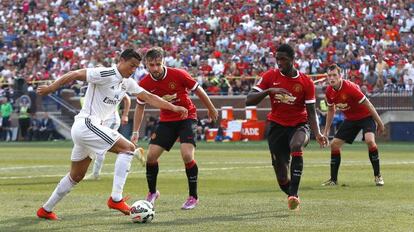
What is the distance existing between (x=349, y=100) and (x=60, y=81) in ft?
27.2

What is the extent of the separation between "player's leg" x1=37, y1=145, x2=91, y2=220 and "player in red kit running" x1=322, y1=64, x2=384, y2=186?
6440mm

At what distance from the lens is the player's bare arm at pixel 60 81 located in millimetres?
12289

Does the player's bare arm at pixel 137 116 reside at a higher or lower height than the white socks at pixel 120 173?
higher

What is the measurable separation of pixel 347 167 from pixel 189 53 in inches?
927

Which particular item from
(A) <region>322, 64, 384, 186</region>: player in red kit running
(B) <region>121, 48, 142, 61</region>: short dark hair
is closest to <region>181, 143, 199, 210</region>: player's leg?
(B) <region>121, 48, 142, 61</region>: short dark hair

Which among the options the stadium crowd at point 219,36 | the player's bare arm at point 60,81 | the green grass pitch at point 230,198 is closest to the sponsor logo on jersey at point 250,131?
the stadium crowd at point 219,36

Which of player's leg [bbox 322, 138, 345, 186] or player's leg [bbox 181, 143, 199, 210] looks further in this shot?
player's leg [bbox 322, 138, 345, 186]

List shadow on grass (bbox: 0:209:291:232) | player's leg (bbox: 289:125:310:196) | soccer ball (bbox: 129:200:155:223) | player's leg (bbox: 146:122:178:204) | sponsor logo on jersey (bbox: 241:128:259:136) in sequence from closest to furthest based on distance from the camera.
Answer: shadow on grass (bbox: 0:209:291:232) → soccer ball (bbox: 129:200:155:223) → player's leg (bbox: 289:125:310:196) → player's leg (bbox: 146:122:178:204) → sponsor logo on jersey (bbox: 241:128:259:136)

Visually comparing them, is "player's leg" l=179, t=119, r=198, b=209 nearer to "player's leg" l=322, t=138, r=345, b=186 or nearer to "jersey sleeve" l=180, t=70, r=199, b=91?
"jersey sleeve" l=180, t=70, r=199, b=91

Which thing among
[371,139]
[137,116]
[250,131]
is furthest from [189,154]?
[250,131]

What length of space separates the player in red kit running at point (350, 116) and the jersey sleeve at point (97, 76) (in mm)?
6460

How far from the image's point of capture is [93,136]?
A: 13000 millimetres

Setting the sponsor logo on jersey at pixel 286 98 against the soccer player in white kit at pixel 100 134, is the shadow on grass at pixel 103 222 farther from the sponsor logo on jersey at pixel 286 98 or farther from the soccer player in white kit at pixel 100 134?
the sponsor logo on jersey at pixel 286 98

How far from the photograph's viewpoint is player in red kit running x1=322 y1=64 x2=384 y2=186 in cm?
1900
